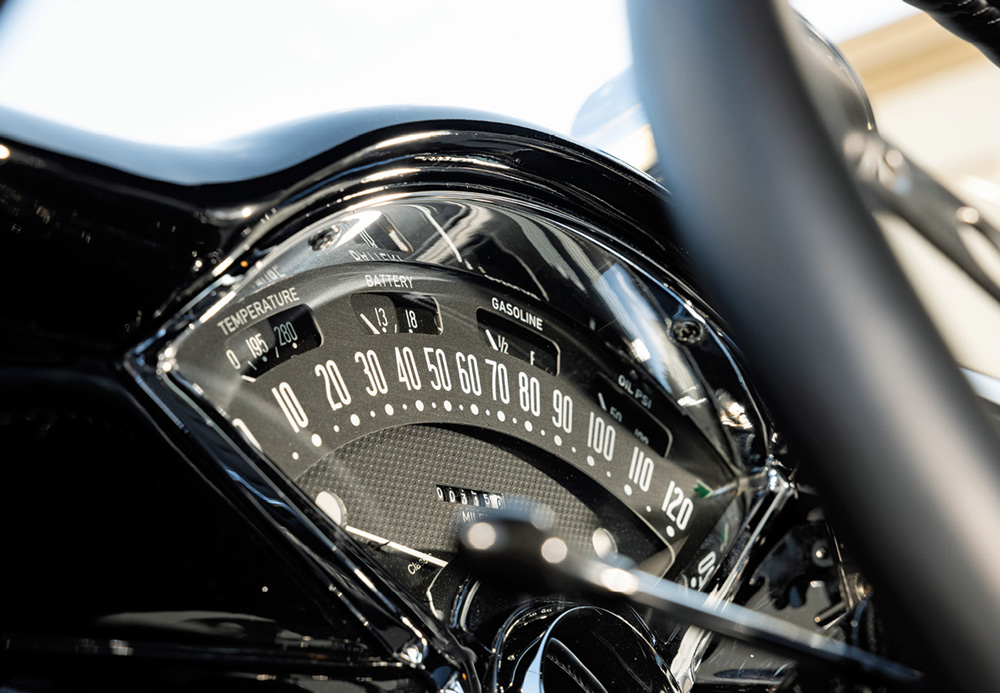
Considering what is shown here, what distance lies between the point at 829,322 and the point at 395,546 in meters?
0.26

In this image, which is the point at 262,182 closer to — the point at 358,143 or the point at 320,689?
the point at 358,143

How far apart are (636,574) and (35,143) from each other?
0.23 meters

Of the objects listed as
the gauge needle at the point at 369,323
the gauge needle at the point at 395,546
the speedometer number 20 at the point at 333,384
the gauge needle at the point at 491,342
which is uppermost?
the gauge needle at the point at 369,323

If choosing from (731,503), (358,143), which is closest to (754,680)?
(731,503)

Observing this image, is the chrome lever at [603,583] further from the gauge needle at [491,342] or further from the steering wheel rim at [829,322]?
the gauge needle at [491,342]

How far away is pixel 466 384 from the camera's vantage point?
47 centimetres

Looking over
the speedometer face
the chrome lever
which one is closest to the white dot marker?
the chrome lever

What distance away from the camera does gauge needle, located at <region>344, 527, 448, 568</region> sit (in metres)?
0.41

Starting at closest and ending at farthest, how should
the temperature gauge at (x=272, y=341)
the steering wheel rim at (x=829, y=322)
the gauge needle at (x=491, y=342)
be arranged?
the steering wheel rim at (x=829, y=322)
the temperature gauge at (x=272, y=341)
the gauge needle at (x=491, y=342)

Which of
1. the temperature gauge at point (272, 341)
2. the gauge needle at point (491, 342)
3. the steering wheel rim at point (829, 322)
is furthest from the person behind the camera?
the gauge needle at point (491, 342)

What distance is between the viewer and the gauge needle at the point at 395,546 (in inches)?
16.0

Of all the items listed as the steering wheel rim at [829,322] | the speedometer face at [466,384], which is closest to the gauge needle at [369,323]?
the speedometer face at [466,384]

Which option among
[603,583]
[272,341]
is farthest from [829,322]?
[272,341]

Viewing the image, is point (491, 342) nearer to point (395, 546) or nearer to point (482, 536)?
point (395, 546)
